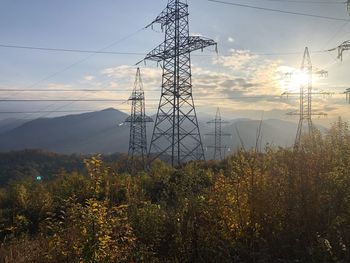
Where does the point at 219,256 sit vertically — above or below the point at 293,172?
below

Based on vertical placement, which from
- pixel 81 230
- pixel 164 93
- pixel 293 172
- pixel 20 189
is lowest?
pixel 20 189

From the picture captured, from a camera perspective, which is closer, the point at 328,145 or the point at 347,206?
the point at 347,206

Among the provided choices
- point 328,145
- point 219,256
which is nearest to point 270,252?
point 219,256

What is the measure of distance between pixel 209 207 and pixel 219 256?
3.03ft

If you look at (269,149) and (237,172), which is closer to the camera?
(237,172)

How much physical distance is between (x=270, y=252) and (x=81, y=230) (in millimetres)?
3131

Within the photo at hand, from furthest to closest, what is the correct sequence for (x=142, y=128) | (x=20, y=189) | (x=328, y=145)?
(x=142, y=128) < (x=20, y=189) < (x=328, y=145)

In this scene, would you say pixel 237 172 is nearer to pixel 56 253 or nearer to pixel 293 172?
pixel 293 172

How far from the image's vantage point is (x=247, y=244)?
22.7 ft

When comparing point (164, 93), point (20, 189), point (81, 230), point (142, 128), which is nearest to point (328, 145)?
point (81, 230)

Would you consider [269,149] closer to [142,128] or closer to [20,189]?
[20,189]

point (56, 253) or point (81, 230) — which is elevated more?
point (81, 230)

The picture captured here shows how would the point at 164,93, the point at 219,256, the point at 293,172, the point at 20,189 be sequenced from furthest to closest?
the point at 164,93 → the point at 20,189 → the point at 293,172 → the point at 219,256

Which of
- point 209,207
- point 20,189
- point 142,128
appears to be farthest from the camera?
point 142,128
